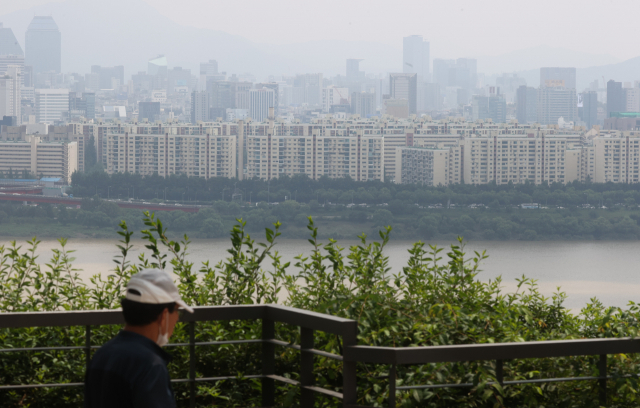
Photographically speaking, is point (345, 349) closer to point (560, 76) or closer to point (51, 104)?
point (51, 104)

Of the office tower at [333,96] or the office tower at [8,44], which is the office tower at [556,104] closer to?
the office tower at [333,96]

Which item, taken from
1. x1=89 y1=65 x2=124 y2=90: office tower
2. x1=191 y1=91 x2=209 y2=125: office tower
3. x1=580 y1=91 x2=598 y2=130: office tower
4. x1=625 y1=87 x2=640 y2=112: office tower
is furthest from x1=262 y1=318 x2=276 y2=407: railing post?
x1=89 y1=65 x2=124 y2=90: office tower

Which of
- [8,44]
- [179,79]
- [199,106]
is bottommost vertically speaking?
[199,106]

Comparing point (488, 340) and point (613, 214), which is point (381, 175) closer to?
point (613, 214)

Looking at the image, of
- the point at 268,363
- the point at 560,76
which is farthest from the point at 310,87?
the point at 268,363

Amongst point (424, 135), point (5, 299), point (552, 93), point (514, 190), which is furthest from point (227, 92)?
point (5, 299)

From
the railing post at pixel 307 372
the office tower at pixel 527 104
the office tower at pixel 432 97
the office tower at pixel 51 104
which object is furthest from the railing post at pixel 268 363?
the office tower at pixel 432 97
